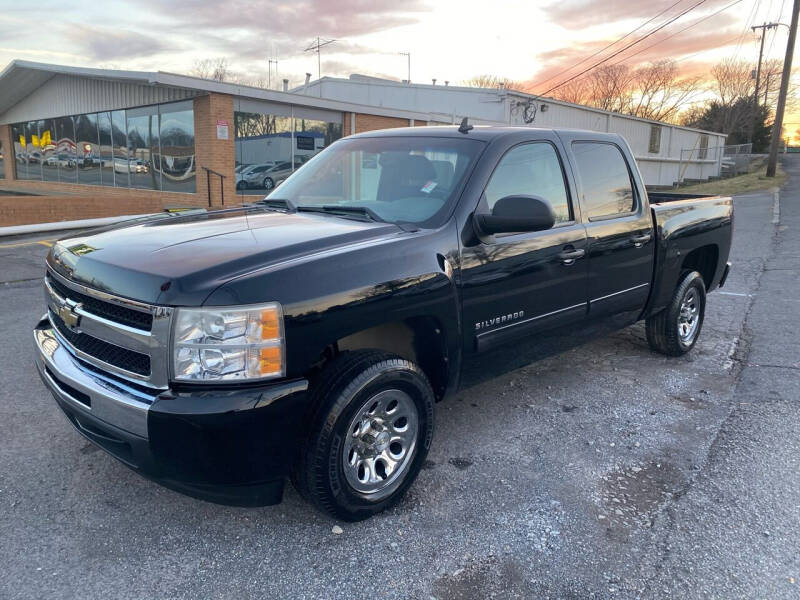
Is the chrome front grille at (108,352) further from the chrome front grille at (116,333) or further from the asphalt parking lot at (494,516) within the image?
the asphalt parking lot at (494,516)

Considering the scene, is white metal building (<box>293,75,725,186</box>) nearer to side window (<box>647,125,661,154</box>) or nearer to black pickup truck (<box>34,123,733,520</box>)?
side window (<box>647,125,661,154</box>)

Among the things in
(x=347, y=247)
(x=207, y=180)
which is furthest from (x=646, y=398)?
(x=207, y=180)

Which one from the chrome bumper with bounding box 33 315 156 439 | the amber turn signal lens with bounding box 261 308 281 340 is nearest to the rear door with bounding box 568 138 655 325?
the amber turn signal lens with bounding box 261 308 281 340

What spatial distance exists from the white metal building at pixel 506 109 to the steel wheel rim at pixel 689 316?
622 inches

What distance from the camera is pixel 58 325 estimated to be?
3.12 m

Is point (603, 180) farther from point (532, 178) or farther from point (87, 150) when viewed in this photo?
point (87, 150)

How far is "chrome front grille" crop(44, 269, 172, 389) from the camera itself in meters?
2.41

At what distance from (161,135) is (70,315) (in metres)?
17.3

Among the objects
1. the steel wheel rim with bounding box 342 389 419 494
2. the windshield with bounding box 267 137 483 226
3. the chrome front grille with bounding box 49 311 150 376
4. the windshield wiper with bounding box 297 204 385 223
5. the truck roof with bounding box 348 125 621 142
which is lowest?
the steel wheel rim with bounding box 342 389 419 494

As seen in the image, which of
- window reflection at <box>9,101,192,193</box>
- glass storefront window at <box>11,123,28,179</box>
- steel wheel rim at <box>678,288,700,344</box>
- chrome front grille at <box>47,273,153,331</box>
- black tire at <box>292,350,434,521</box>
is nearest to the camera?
chrome front grille at <box>47,273,153,331</box>

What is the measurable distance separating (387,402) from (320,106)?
17.2 m

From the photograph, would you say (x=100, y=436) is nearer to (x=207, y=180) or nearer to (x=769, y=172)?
(x=207, y=180)

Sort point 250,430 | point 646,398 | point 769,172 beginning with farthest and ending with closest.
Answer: point 769,172 → point 646,398 → point 250,430

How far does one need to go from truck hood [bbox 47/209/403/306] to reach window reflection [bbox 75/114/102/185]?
69.4ft
